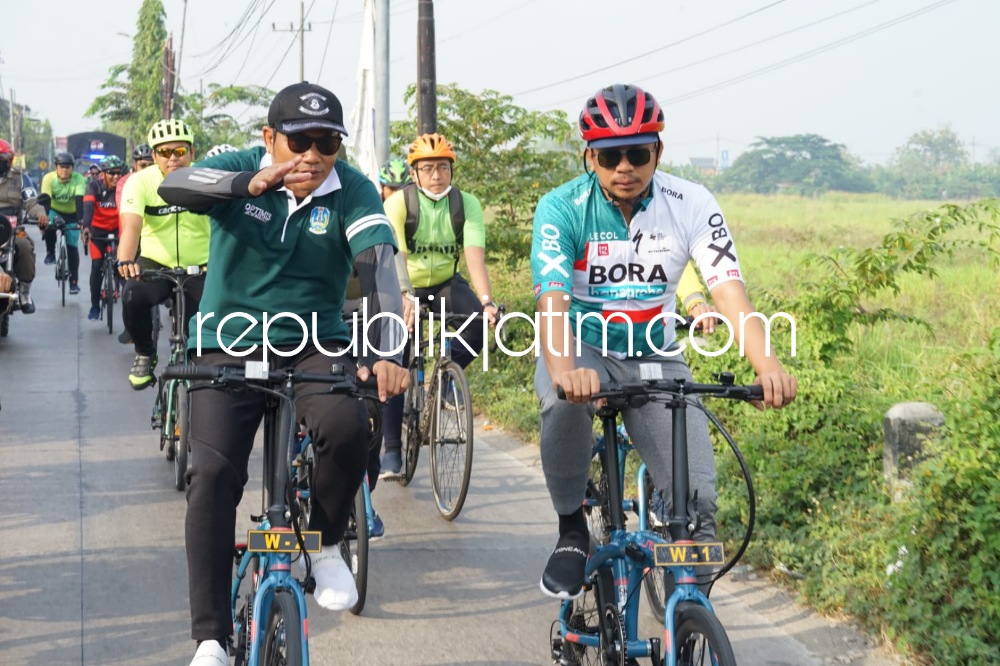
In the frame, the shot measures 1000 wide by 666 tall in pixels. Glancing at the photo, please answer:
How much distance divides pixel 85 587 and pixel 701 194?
11.9 feet

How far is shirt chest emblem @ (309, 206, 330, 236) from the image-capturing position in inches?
173

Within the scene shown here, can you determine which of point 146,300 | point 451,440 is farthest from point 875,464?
point 146,300

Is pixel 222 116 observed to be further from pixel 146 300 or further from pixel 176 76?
pixel 146 300

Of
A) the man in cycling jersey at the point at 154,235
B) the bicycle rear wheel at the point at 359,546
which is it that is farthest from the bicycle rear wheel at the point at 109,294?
the bicycle rear wheel at the point at 359,546

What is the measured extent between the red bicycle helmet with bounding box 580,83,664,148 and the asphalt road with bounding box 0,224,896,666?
2321 millimetres

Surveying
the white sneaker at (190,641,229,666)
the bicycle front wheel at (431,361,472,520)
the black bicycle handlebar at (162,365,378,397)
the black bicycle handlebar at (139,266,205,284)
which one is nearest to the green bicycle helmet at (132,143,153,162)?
the black bicycle handlebar at (139,266,205,284)

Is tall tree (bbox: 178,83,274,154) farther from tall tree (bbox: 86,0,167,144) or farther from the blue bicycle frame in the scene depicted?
the blue bicycle frame

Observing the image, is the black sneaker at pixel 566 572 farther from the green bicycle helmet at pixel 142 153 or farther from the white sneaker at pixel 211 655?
the green bicycle helmet at pixel 142 153

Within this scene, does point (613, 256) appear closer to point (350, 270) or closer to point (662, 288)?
point (662, 288)

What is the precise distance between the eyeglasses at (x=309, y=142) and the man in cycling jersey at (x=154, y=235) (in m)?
4.48

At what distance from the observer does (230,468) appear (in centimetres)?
407

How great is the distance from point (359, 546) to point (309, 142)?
2.23m

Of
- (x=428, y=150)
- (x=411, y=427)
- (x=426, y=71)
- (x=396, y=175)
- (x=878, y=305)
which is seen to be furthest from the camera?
(x=426, y=71)

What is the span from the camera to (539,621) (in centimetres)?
577
